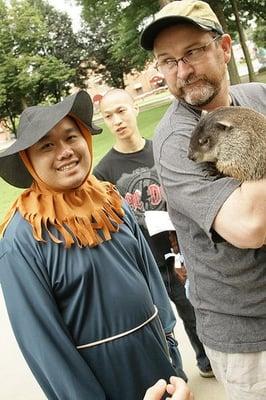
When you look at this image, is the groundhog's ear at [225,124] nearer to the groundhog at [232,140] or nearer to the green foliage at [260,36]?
the groundhog at [232,140]

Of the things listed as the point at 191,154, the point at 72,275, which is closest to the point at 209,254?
the point at 191,154

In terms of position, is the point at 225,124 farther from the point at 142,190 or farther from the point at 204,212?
the point at 142,190

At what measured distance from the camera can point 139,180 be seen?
3.83 m

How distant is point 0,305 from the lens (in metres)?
6.39

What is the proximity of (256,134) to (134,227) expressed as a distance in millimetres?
1024

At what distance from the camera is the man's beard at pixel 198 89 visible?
2.16 metres

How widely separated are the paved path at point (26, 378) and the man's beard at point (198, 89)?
245 centimetres

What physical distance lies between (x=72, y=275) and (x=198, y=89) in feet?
3.33

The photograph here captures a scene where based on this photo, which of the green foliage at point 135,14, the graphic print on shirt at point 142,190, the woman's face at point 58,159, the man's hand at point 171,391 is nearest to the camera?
the man's hand at point 171,391

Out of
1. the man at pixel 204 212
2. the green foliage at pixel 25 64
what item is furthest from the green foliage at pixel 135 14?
the man at pixel 204 212

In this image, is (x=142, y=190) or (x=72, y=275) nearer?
(x=72, y=275)

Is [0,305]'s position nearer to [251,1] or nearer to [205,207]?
[205,207]

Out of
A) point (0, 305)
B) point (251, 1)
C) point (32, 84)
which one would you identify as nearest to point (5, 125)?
point (32, 84)

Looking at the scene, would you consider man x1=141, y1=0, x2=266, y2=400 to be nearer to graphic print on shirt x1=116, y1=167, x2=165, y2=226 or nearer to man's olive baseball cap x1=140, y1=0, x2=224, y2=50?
man's olive baseball cap x1=140, y1=0, x2=224, y2=50
